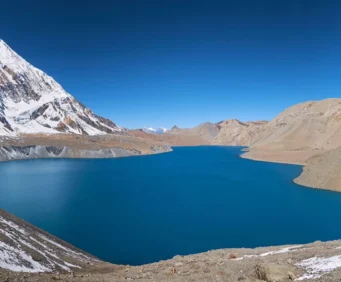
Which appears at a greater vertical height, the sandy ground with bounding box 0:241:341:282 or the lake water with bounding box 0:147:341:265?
the sandy ground with bounding box 0:241:341:282

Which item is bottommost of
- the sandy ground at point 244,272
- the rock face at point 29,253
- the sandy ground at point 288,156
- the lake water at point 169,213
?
the lake water at point 169,213

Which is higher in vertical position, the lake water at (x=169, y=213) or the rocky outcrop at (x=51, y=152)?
the rocky outcrop at (x=51, y=152)

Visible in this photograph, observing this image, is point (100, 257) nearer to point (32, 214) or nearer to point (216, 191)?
point (32, 214)

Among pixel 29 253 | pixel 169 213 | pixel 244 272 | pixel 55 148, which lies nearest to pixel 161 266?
pixel 244 272

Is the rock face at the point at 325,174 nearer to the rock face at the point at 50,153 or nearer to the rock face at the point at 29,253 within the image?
the rock face at the point at 29,253

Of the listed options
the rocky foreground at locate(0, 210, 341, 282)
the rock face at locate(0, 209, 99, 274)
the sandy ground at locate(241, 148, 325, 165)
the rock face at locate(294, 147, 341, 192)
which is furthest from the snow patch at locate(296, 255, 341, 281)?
the sandy ground at locate(241, 148, 325, 165)

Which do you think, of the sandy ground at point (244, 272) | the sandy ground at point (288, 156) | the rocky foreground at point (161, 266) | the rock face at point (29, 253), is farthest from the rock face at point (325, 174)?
the rock face at point (29, 253)

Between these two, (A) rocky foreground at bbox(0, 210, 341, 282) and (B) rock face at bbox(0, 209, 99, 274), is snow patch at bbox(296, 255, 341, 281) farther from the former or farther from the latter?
(B) rock face at bbox(0, 209, 99, 274)
